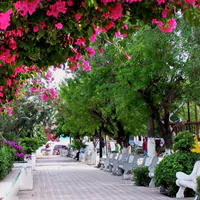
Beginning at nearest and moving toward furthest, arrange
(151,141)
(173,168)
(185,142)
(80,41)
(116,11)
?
(116,11) → (80,41) → (173,168) → (185,142) → (151,141)

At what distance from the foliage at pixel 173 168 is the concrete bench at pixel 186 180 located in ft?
1.45

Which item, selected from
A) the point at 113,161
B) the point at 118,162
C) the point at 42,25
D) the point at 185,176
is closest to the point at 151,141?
the point at 118,162

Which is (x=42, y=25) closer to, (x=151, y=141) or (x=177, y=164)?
(x=177, y=164)

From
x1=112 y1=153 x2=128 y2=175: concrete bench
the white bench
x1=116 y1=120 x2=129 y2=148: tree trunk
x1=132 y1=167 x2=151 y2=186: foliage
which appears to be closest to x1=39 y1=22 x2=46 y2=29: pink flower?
x1=132 y1=167 x2=151 y2=186: foliage

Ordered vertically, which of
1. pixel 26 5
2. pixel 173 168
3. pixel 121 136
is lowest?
pixel 173 168

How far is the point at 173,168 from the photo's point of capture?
12516 millimetres

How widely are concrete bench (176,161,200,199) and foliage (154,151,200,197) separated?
1.45 ft

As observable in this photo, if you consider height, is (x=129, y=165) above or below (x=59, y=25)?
below

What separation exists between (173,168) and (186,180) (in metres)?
0.85

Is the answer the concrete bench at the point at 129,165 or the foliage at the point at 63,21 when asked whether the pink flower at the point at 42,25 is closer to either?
the foliage at the point at 63,21

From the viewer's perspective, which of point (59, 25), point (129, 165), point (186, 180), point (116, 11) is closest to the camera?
point (116, 11)

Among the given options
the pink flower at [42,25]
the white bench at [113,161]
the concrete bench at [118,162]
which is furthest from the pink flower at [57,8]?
A: the white bench at [113,161]

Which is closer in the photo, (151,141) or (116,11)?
(116,11)

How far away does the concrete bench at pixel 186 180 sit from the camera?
1146 cm
